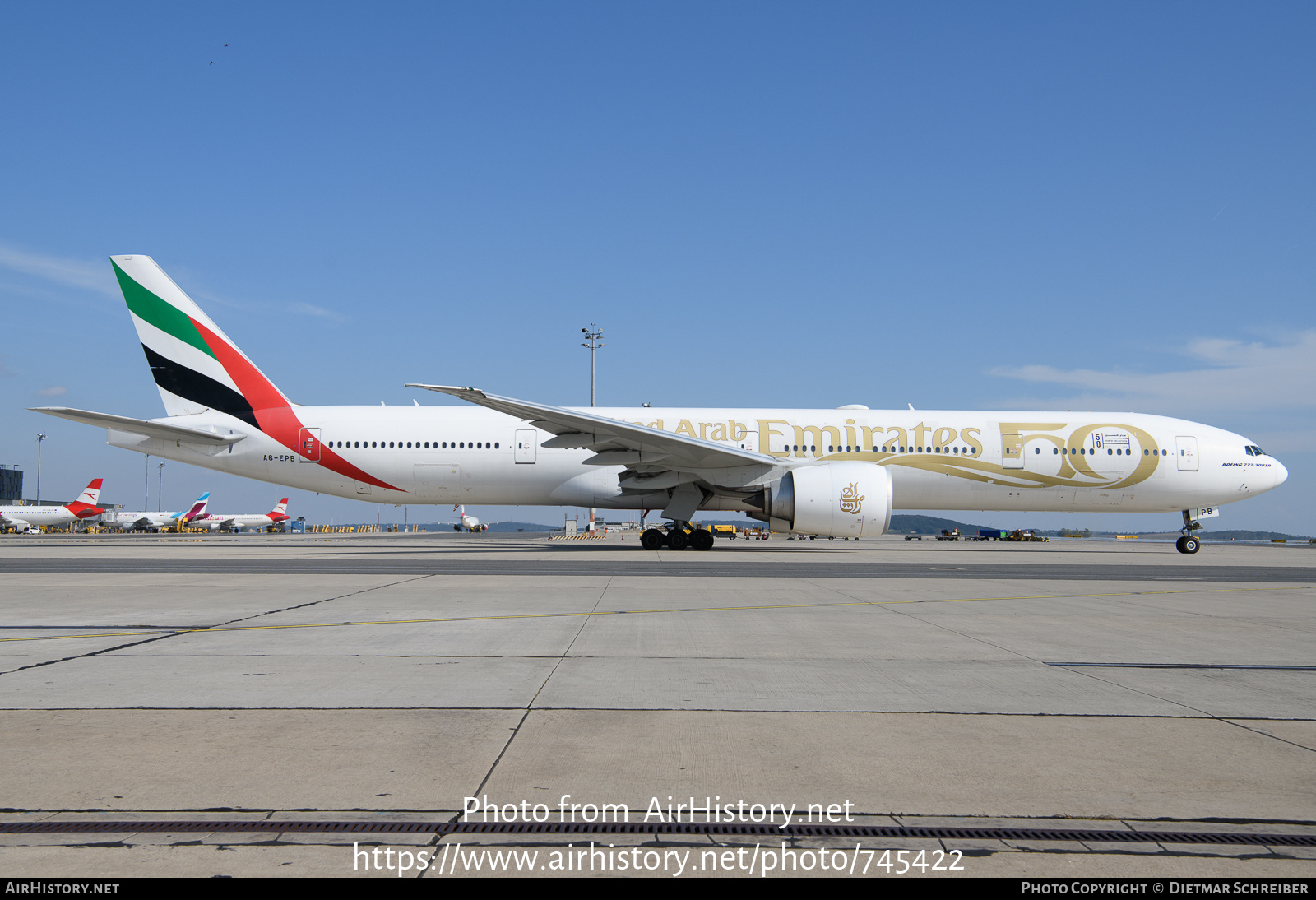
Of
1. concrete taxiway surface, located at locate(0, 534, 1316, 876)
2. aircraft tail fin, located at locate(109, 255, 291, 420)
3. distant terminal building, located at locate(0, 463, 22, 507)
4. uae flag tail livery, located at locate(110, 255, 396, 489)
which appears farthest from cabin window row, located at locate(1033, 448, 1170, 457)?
distant terminal building, located at locate(0, 463, 22, 507)

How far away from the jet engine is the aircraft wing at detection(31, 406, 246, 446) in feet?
48.2

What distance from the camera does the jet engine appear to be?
17.8 metres

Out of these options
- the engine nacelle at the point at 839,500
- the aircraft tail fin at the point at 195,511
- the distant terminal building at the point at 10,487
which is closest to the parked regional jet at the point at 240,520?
the aircraft tail fin at the point at 195,511

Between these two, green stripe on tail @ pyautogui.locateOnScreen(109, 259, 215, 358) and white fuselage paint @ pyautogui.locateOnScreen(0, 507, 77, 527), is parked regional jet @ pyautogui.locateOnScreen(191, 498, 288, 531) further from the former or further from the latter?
green stripe on tail @ pyautogui.locateOnScreen(109, 259, 215, 358)

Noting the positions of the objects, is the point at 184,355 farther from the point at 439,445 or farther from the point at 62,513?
the point at 62,513

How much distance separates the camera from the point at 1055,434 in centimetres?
2133

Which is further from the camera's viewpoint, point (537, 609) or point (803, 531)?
point (803, 531)

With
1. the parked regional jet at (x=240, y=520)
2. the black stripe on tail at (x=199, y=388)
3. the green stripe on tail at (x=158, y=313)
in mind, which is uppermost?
the green stripe on tail at (x=158, y=313)

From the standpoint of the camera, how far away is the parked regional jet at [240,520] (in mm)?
65062

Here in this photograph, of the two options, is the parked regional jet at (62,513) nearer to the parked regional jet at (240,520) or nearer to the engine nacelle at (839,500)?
the parked regional jet at (240,520)

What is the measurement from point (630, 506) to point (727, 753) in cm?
1713

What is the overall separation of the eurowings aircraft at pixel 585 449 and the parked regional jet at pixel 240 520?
4863 centimetres
